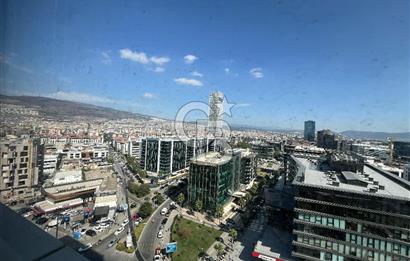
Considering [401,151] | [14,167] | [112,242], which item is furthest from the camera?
[401,151]

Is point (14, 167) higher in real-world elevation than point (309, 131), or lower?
lower

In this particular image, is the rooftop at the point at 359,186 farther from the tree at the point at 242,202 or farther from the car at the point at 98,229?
the car at the point at 98,229

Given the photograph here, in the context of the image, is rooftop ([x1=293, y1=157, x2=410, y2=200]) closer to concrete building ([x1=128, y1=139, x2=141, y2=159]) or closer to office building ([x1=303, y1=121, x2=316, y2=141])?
concrete building ([x1=128, y1=139, x2=141, y2=159])

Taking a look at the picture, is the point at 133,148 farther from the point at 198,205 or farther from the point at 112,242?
the point at 112,242

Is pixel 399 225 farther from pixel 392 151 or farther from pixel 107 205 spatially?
pixel 392 151

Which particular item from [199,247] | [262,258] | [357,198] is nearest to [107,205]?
[199,247]

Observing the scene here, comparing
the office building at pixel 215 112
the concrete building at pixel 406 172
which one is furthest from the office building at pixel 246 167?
the concrete building at pixel 406 172

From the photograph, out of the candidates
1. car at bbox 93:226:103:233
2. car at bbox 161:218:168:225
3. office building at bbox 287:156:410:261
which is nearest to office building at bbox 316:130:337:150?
office building at bbox 287:156:410:261

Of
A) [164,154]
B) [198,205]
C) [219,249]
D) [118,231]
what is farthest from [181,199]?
[164,154]

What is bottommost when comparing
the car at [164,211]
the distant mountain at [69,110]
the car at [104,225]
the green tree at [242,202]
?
the car at [164,211]
